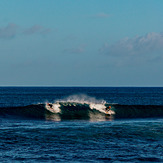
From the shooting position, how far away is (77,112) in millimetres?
39156

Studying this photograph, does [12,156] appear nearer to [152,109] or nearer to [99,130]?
[99,130]

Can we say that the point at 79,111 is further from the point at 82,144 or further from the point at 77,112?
the point at 82,144

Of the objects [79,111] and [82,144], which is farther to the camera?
[79,111]

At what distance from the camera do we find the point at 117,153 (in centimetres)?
A: 1653

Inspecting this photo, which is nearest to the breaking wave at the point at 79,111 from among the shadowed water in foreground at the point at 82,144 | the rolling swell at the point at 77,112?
the rolling swell at the point at 77,112

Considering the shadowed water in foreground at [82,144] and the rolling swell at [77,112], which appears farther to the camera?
the rolling swell at [77,112]

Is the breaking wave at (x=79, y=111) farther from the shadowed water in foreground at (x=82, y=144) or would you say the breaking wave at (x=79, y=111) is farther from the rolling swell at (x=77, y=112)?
the shadowed water in foreground at (x=82, y=144)

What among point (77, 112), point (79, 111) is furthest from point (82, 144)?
point (79, 111)

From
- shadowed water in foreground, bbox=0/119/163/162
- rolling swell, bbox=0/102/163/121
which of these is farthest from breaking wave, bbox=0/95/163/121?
shadowed water in foreground, bbox=0/119/163/162

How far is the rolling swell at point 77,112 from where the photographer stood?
37.2m

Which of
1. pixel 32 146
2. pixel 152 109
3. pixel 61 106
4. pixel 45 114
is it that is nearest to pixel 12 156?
pixel 32 146

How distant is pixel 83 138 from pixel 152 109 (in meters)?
24.9

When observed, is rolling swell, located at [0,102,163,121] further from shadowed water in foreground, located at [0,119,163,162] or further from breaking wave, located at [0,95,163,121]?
shadowed water in foreground, located at [0,119,163,162]

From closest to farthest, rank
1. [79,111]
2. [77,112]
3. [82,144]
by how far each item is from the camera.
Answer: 1. [82,144]
2. [77,112]
3. [79,111]
